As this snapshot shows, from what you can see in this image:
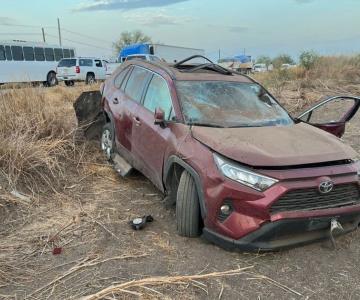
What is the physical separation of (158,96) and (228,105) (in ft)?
2.90

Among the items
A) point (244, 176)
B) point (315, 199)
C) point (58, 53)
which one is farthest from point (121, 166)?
point (58, 53)

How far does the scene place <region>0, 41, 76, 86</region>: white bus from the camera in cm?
2486

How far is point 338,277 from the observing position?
12.4 ft

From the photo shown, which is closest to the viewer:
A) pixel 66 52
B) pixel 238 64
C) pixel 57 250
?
pixel 57 250

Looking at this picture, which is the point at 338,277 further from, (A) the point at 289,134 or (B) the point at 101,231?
(B) the point at 101,231

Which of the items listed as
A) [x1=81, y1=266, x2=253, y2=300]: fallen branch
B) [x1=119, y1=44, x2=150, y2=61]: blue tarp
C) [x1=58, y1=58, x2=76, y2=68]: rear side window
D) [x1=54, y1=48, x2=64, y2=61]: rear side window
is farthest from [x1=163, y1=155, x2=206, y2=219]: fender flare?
[x1=119, y1=44, x2=150, y2=61]: blue tarp

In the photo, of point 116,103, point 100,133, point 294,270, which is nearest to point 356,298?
point 294,270

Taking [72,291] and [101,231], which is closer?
[72,291]

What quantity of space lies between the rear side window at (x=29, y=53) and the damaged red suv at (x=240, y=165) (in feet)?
76.6

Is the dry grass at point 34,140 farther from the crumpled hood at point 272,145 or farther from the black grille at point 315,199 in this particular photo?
the black grille at point 315,199

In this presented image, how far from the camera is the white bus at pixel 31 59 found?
24859 millimetres

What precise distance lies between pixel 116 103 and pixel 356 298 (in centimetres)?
420

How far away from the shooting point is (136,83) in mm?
6199

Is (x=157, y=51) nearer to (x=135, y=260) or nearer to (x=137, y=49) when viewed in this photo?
(x=137, y=49)
